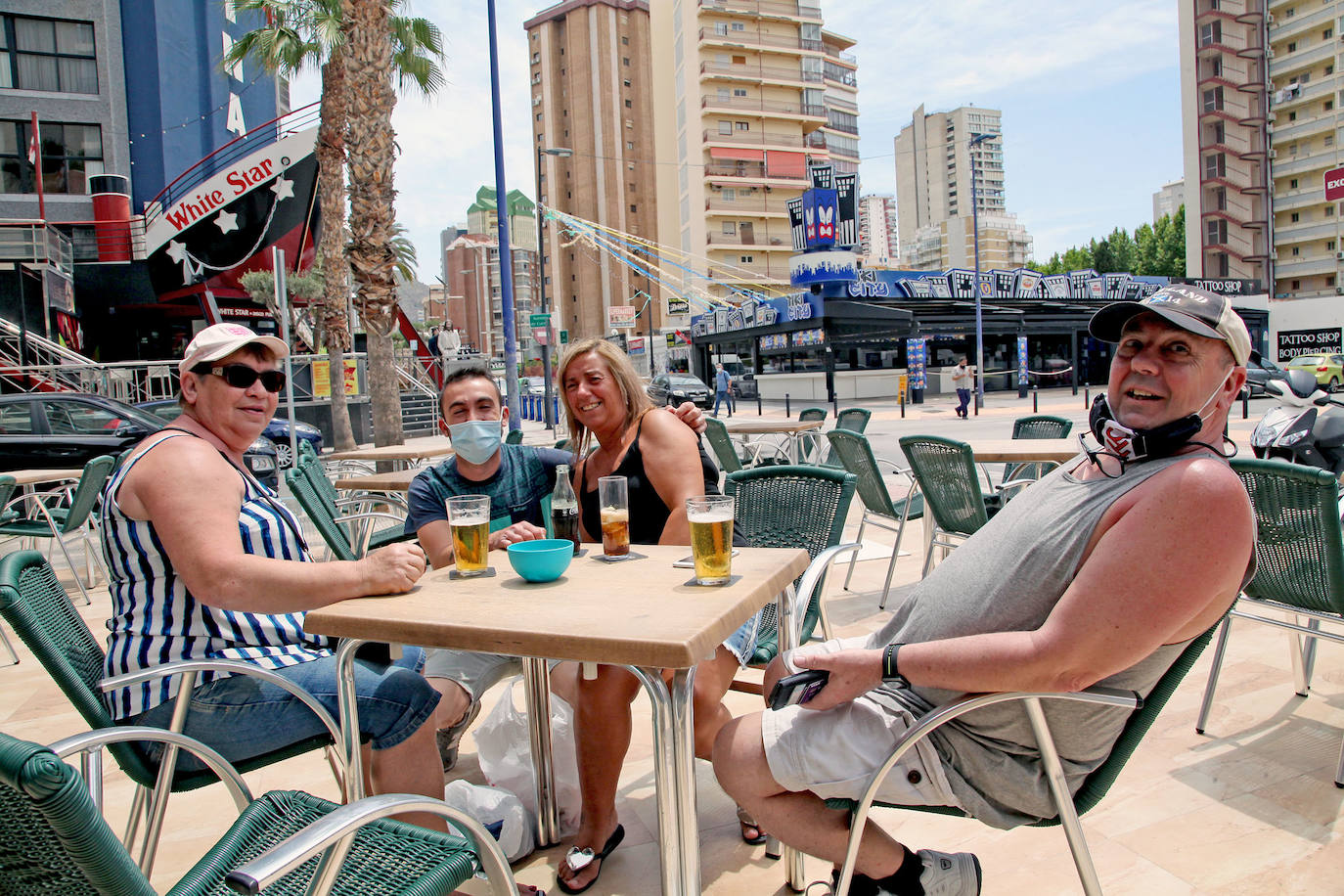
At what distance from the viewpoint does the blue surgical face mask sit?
2.65 meters

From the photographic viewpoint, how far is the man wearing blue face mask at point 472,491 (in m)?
2.53

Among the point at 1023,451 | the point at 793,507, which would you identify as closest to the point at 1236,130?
the point at 1023,451

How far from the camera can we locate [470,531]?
6.61ft

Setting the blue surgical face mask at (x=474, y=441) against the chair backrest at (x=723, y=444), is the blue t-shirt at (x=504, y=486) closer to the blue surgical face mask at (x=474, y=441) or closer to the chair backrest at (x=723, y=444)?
the blue surgical face mask at (x=474, y=441)

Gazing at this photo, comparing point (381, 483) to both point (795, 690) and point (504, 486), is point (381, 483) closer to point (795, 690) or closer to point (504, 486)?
point (504, 486)

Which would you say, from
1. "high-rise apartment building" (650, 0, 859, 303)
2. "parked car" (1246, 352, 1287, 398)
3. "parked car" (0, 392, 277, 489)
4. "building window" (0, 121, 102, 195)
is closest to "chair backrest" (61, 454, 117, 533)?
"parked car" (0, 392, 277, 489)

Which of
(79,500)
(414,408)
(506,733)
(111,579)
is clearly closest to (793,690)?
(506,733)

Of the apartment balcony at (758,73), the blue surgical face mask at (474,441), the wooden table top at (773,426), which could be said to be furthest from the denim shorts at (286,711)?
the apartment balcony at (758,73)

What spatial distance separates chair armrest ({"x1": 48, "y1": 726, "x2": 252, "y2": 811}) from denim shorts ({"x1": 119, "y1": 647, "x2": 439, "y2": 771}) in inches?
2.8

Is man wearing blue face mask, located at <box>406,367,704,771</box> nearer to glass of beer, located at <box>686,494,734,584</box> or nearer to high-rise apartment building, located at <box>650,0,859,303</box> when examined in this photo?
glass of beer, located at <box>686,494,734,584</box>

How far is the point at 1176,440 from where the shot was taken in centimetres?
147

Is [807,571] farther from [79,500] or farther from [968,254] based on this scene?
[968,254]

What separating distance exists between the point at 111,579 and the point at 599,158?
8582 centimetres

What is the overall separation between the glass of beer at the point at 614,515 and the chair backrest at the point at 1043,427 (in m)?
4.08
